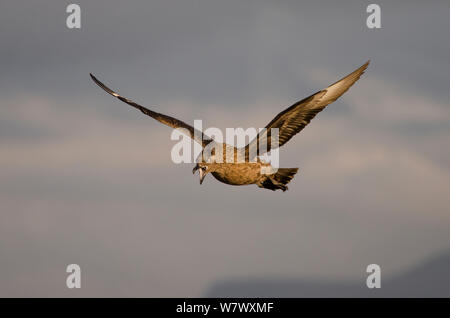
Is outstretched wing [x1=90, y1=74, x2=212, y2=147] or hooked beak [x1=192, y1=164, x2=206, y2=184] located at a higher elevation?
outstretched wing [x1=90, y1=74, x2=212, y2=147]

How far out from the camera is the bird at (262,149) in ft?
64.4

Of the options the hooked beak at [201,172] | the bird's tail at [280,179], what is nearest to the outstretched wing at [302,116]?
the bird's tail at [280,179]

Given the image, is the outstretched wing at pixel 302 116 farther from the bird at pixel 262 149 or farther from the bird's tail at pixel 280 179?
the bird's tail at pixel 280 179

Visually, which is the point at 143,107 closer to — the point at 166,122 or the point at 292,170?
the point at 166,122

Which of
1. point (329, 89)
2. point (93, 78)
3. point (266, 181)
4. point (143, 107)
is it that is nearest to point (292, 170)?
point (266, 181)

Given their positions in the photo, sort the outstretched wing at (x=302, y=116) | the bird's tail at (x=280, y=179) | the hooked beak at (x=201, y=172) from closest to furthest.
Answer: the hooked beak at (x=201, y=172), the outstretched wing at (x=302, y=116), the bird's tail at (x=280, y=179)

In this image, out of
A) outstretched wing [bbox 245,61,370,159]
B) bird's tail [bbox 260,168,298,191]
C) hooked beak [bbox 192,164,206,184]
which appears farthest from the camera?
bird's tail [bbox 260,168,298,191]

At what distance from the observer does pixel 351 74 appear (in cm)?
2055

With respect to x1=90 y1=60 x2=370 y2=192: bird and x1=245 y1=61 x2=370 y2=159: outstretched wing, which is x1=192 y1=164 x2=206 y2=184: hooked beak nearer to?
x1=90 y1=60 x2=370 y2=192: bird

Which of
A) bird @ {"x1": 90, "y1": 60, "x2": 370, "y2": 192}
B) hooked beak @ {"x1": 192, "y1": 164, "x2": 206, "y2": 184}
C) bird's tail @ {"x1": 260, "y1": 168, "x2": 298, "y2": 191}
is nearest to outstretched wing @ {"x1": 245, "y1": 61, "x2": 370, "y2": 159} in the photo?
bird @ {"x1": 90, "y1": 60, "x2": 370, "y2": 192}

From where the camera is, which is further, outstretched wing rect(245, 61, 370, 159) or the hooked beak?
outstretched wing rect(245, 61, 370, 159)

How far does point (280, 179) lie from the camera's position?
68.0 ft

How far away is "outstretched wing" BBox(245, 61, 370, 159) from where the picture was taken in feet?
65.8

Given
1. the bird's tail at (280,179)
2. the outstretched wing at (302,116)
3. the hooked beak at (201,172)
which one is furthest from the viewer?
the bird's tail at (280,179)
